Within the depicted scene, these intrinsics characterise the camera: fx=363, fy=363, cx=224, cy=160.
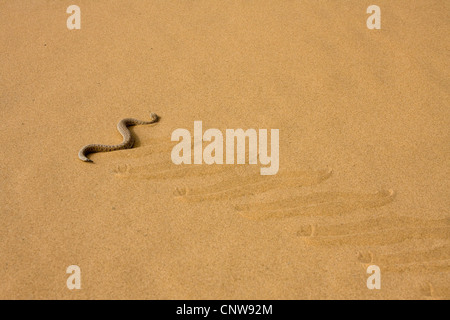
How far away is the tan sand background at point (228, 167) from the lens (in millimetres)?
2939

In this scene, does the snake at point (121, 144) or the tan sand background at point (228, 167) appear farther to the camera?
the snake at point (121, 144)

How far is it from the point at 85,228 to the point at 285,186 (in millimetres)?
1920

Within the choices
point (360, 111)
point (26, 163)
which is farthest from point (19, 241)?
point (360, 111)

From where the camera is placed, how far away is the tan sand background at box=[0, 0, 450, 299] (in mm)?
2939

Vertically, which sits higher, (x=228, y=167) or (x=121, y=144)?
(x=121, y=144)

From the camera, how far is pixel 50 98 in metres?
4.85

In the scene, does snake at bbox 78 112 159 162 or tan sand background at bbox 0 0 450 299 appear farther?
snake at bbox 78 112 159 162

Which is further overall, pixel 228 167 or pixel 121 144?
pixel 121 144

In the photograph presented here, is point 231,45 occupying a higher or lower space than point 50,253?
higher

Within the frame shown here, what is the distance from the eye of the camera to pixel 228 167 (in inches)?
153

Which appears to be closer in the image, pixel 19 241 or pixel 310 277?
pixel 310 277
